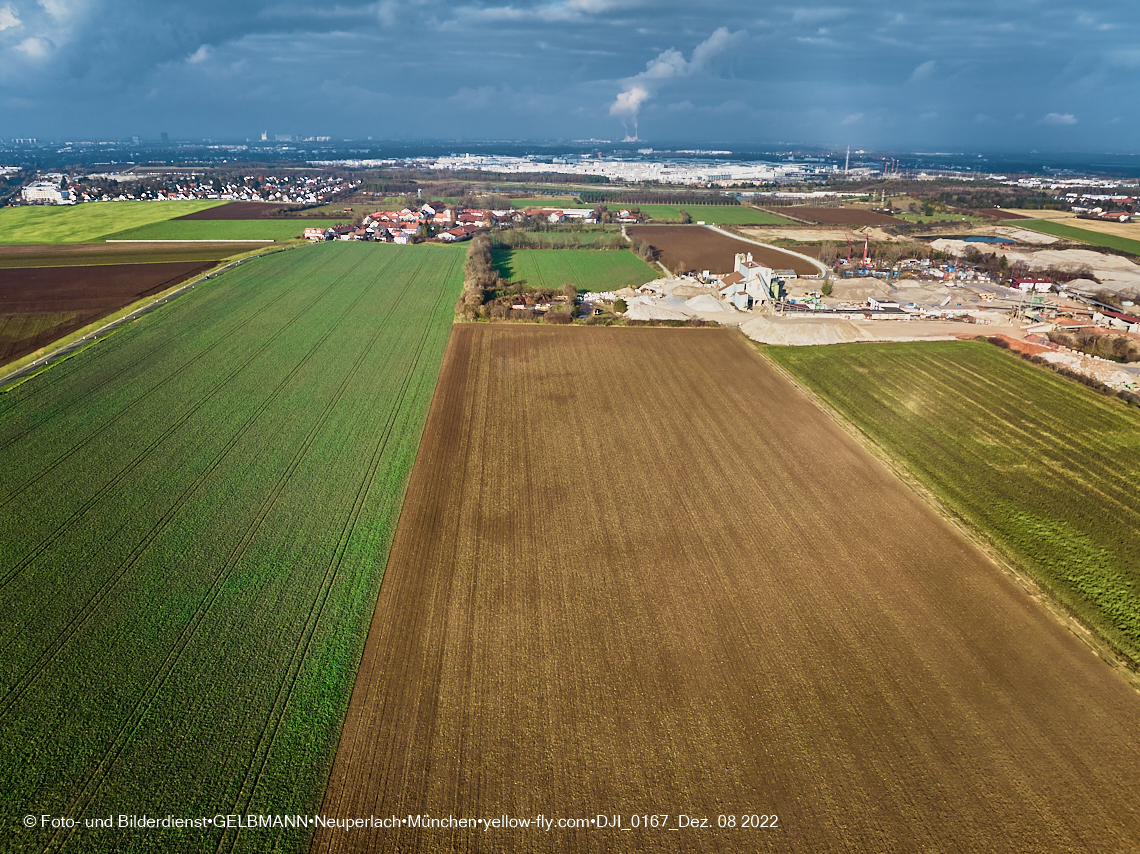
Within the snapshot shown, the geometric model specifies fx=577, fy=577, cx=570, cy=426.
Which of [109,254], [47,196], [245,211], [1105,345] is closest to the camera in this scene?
[1105,345]

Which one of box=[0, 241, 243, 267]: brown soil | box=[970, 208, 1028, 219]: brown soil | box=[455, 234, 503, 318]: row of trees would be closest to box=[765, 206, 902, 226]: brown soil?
box=[970, 208, 1028, 219]: brown soil

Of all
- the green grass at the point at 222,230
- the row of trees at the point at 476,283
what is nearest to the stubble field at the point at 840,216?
the row of trees at the point at 476,283

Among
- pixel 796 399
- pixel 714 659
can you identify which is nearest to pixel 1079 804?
pixel 714 659

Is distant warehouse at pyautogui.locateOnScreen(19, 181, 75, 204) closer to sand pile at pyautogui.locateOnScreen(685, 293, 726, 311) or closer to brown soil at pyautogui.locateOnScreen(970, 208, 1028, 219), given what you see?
sand pile at pyautogui.locateOnScreen(685, 293, 726, 311)

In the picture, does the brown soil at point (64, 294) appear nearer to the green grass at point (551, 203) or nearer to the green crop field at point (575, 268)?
the green crop field at point (575, 268)

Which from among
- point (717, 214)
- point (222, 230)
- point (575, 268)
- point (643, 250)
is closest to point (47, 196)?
point (222, 230)

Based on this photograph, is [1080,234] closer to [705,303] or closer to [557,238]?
[705,303]
